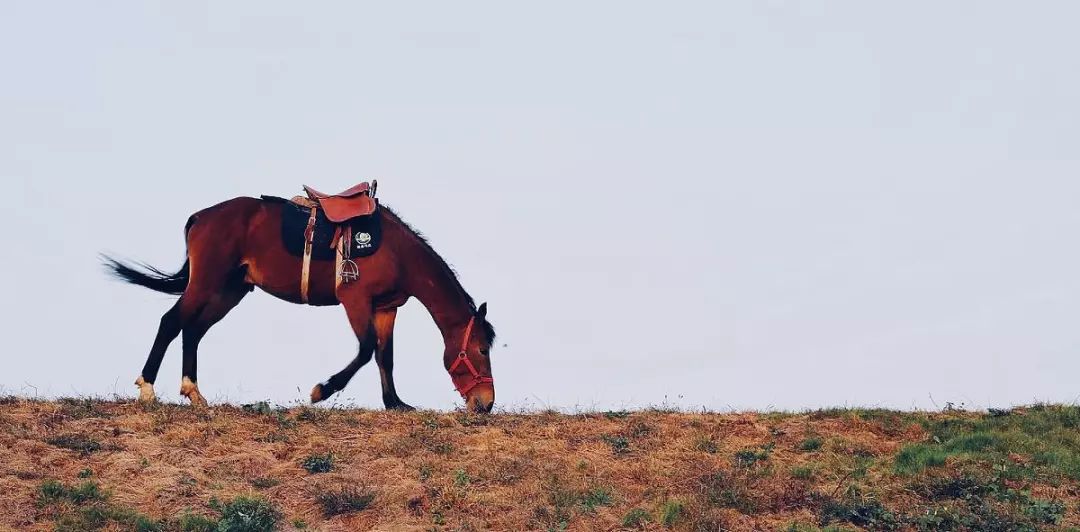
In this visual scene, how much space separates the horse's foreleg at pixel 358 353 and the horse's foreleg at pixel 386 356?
1.13 feet

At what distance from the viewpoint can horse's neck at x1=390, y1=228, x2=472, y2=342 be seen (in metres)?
15.9

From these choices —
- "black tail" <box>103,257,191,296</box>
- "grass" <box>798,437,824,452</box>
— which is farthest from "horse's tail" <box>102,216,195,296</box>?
"grass" <box>798,437,824,452</box>

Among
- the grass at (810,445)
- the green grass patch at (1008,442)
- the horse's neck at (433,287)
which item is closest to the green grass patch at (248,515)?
the horse's neck at (433,287)

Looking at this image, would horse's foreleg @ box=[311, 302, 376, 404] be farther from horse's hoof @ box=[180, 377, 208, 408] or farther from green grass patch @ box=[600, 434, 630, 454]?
green grass patch @ box=[600, 434, 630, 454]

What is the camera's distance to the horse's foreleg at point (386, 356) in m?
15.6

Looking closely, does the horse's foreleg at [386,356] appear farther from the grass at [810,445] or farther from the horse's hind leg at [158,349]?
the grass at [810,445]

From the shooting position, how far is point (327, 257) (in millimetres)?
15398

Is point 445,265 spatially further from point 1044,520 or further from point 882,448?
point 1044,520

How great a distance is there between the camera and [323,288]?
607 inches

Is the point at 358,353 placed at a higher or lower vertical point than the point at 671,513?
higher

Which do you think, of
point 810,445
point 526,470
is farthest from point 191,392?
point 810,445

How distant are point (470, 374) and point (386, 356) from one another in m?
1.14

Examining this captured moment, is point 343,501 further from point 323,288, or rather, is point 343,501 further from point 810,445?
point 810,445

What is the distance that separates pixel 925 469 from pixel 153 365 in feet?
30.4
